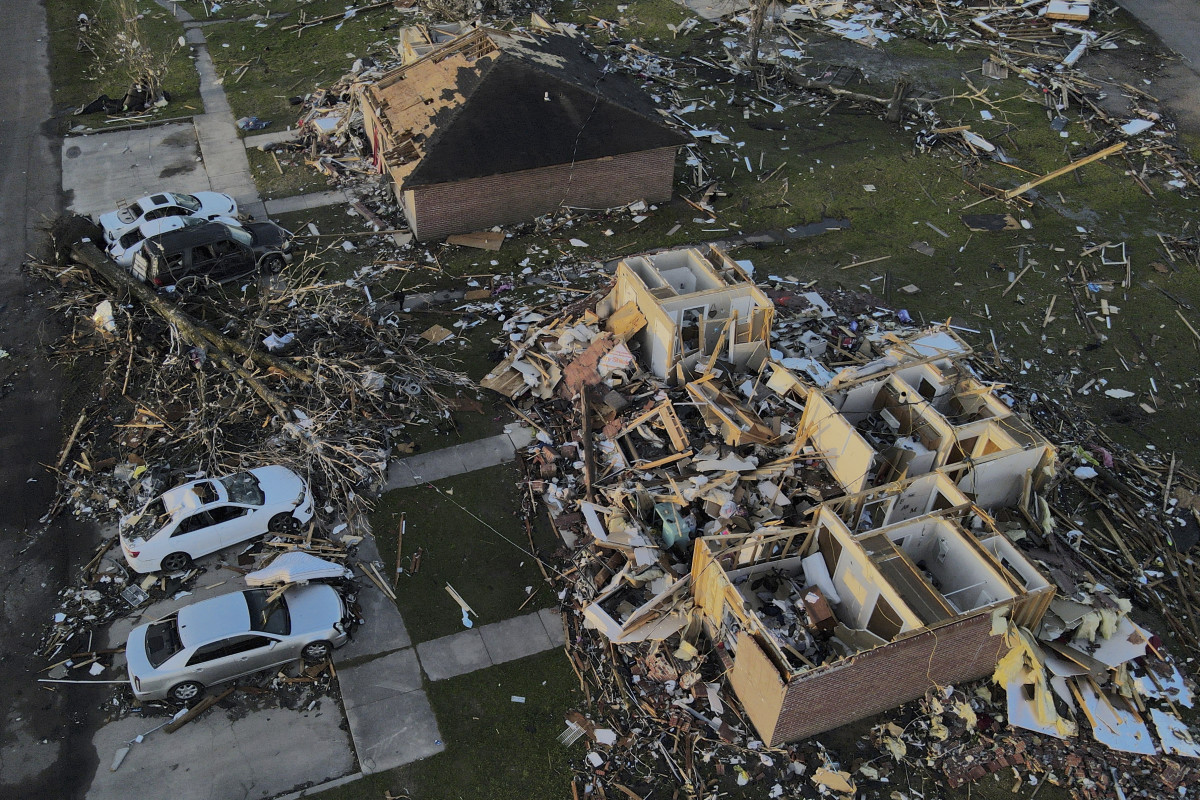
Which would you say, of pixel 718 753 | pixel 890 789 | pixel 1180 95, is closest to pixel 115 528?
pixel 718 753

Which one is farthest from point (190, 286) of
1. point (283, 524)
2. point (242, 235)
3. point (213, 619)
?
point (213, 619)

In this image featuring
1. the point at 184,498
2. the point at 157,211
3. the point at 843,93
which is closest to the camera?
the point at 184,498

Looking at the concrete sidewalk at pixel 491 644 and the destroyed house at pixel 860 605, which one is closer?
the destroyed house at pixel 860 605

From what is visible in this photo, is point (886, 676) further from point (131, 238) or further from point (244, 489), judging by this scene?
point (131, 238)

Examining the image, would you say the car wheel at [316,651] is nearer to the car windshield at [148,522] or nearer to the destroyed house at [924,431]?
→ the car windshield at [148,522]

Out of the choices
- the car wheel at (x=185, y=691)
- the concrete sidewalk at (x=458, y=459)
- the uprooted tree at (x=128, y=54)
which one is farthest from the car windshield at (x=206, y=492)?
the uprooted tree at (x=128, y=54)

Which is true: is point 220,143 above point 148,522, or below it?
above

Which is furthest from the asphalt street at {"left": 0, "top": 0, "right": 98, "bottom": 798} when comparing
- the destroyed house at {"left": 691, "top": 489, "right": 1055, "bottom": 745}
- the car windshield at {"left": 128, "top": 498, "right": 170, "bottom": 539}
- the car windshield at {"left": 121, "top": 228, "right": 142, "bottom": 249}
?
the destroyed house at {"left": 691, "top": 489, "right": 1055, "bottom": 745}
